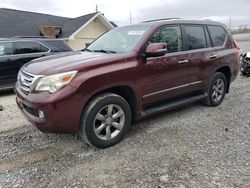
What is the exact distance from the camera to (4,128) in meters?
4.78

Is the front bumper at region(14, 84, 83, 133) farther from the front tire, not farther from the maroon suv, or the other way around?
the front tire

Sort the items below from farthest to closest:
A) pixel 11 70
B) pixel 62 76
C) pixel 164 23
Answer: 1. pixel 11 70
2. pixel 164 23
3. pixel 62 76

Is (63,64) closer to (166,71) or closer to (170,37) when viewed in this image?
(166,71)

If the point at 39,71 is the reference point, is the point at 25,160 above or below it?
below

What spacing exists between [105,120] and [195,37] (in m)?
2.66

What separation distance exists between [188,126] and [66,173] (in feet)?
7.90

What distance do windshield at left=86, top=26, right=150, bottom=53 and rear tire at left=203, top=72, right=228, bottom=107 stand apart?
2.09 metres

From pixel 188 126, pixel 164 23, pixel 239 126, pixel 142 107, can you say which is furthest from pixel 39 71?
pixel 239 126

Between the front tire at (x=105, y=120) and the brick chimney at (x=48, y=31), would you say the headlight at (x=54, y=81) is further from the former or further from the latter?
the brick chimney at (x=48, y=31)

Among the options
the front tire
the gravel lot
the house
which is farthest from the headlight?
the house

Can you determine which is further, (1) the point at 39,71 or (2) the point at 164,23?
(2) the point at 164,23

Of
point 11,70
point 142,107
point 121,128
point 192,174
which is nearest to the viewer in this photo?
point 192,174

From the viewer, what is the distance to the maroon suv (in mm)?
3377

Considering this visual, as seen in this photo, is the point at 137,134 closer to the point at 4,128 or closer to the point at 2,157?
the point at 2,157
